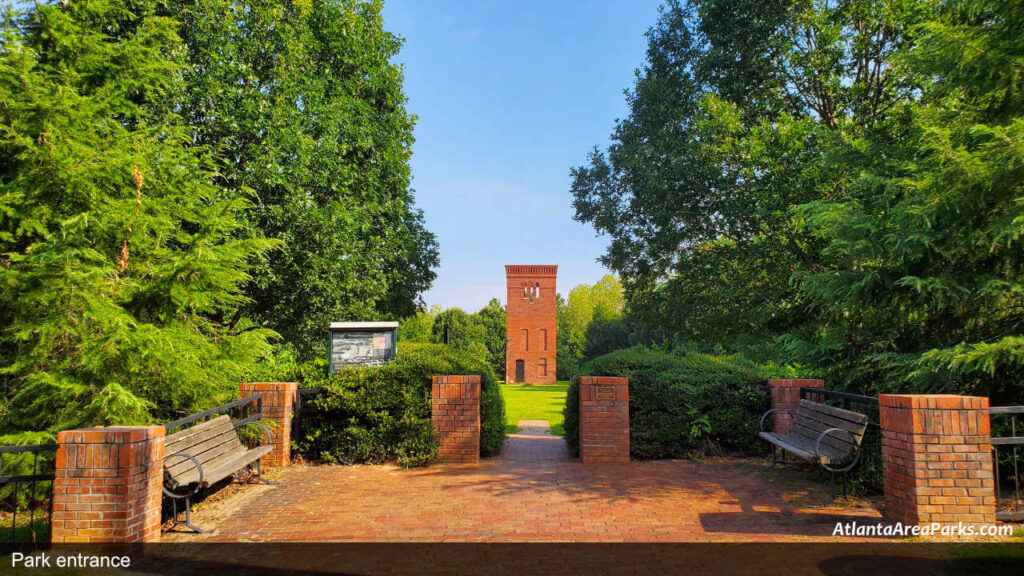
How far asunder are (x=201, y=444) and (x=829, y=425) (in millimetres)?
6976

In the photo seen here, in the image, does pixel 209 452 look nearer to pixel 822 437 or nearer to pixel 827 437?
pixel 822 437

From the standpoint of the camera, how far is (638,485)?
245 inches

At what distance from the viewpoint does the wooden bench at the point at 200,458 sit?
15.5ft

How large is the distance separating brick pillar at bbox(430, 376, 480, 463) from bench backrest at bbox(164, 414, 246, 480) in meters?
2.57

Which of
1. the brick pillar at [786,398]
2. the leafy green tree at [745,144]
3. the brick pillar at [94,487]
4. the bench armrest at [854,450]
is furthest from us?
the leafy green tree at [745,144]

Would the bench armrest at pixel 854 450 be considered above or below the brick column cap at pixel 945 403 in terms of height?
below

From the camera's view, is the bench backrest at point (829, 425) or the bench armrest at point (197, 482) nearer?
the bench armrest at point (197, 482)

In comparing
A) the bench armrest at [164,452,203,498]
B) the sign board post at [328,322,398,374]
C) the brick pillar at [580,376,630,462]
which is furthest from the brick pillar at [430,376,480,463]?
the bench armrest at [164,452,203,498]

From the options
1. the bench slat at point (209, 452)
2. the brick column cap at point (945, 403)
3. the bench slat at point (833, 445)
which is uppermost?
the brick column cap at point (945, 403)

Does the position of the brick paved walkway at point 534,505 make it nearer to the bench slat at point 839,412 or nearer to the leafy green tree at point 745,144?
the bench slat at point 839,412

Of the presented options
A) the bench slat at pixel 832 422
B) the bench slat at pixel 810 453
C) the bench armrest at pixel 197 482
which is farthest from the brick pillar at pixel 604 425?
the bench armrest at pixel 197 482

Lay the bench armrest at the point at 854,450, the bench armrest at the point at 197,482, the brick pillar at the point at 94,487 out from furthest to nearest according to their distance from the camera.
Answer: the bench armrest at the point at 854,450 → the bench armrest at the point at 197,482 → the brick pillar at the point at 94,487

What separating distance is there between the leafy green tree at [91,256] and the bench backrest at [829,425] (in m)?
7.41

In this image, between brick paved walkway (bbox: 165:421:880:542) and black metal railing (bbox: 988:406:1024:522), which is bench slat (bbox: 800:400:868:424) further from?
black metal railing (bbox: 988:406:1024:522)
